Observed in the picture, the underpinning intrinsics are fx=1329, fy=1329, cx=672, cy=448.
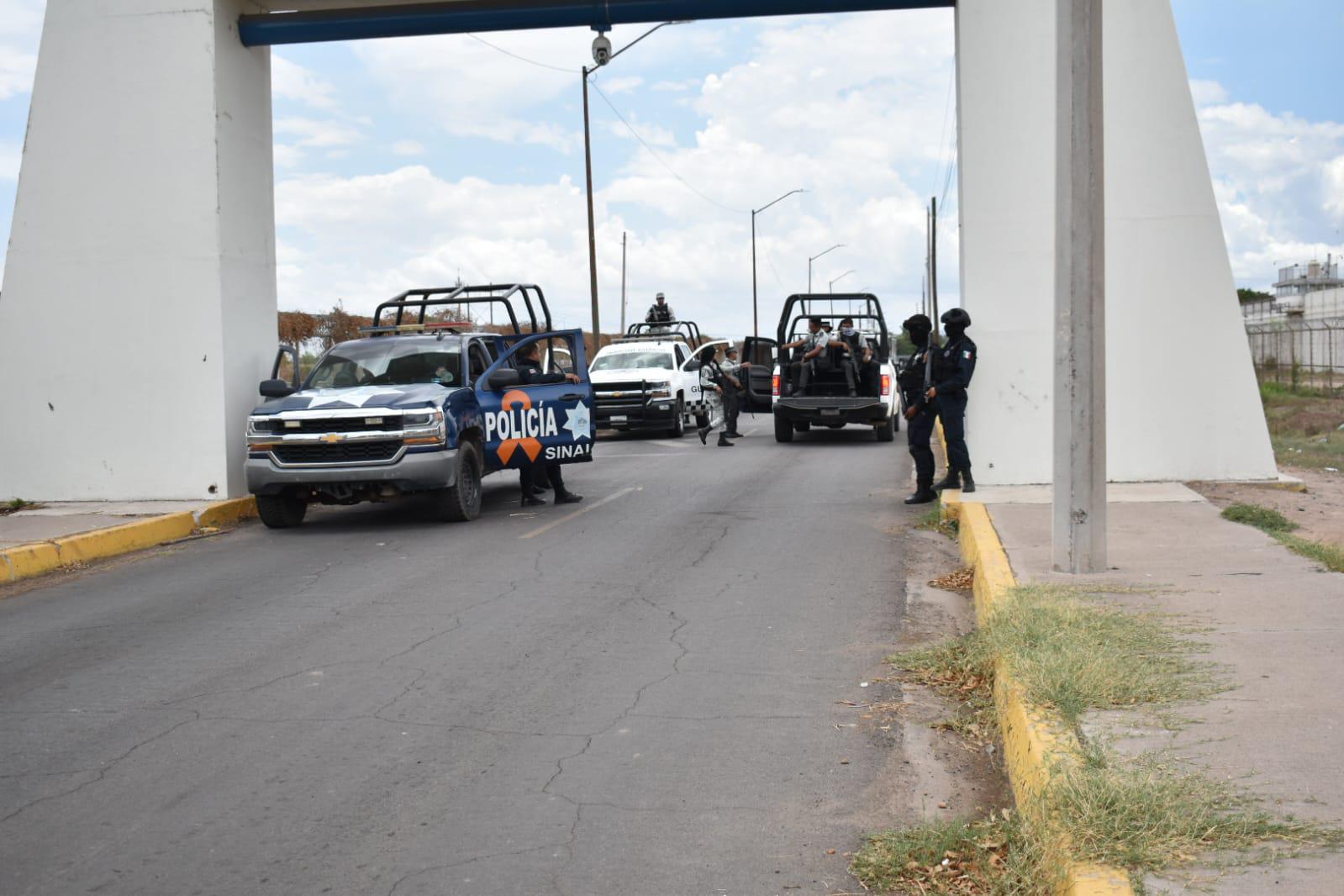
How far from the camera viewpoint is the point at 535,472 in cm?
1542

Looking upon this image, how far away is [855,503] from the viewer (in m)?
14.3

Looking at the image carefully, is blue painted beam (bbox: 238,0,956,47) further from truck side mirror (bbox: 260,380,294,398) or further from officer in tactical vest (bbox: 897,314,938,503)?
truck side mirror (bbox: 260,380,294,398)

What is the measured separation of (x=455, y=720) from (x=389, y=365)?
8.39 metres

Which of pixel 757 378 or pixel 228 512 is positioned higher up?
pixel 757 378

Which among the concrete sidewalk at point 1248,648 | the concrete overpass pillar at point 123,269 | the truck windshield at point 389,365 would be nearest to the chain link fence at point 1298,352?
the truck windshield at point 389,365

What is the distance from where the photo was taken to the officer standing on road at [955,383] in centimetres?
1269

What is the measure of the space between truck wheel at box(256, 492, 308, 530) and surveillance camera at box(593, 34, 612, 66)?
19.8 feet

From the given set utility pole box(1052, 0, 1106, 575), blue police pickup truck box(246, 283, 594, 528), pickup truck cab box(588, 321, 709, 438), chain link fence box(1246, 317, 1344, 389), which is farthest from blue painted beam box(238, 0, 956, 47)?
chain link fence box(1246, 317, 1344, 389)

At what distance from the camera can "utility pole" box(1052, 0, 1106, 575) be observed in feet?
26.5

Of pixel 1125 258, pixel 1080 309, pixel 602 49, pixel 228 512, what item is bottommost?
pixel 228 512

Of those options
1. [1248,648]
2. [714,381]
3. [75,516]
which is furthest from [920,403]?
[714,381]

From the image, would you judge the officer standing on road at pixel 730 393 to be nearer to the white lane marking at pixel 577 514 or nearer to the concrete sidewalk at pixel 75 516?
the white lane marking at pixel 577 514

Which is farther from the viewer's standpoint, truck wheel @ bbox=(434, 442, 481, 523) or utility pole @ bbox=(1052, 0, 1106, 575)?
truck wheel @ bbox=(434, 442, 481, 523)

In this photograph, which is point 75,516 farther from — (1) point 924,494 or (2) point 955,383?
(2) point 955,383
